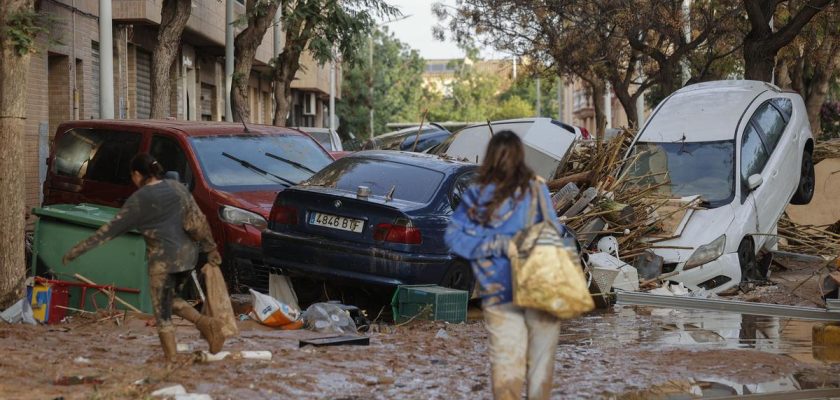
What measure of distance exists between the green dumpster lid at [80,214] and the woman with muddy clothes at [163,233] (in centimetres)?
292

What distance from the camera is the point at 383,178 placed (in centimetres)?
1178

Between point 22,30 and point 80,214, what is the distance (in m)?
1.75

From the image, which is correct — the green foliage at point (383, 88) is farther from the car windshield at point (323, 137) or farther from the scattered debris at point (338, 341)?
the scattered debris at point (338, 341)

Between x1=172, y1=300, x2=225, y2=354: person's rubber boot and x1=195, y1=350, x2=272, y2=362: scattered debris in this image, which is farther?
x1=195, y1=350, x2=272, y2=362: scattered debris

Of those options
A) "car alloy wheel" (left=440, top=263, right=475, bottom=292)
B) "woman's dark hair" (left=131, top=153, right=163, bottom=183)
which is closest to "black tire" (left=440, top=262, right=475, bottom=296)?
"car alloy wheel" (left=440, top=263, right=475, bottom=292)

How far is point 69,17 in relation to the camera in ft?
75.9

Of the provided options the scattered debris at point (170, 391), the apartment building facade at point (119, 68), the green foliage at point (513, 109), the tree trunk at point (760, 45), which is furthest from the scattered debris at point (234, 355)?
the green foliage at point (513, 109)

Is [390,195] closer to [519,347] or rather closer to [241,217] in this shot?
[241,217]

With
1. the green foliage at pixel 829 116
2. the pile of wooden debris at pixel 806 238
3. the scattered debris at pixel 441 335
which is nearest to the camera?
the scattered debris at pixel 441 335

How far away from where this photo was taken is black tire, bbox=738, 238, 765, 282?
14141 mm

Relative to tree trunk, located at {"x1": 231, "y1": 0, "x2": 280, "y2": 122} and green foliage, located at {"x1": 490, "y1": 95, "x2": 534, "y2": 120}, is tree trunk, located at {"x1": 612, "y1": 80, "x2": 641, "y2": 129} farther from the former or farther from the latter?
green foliage, located at {"x1": 490, "y1": 95, "x2": 534, "y2": 120}

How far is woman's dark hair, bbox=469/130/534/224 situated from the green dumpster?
5.01 metres

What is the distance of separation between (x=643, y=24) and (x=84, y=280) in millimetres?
21555

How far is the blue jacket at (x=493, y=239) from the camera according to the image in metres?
6.18
